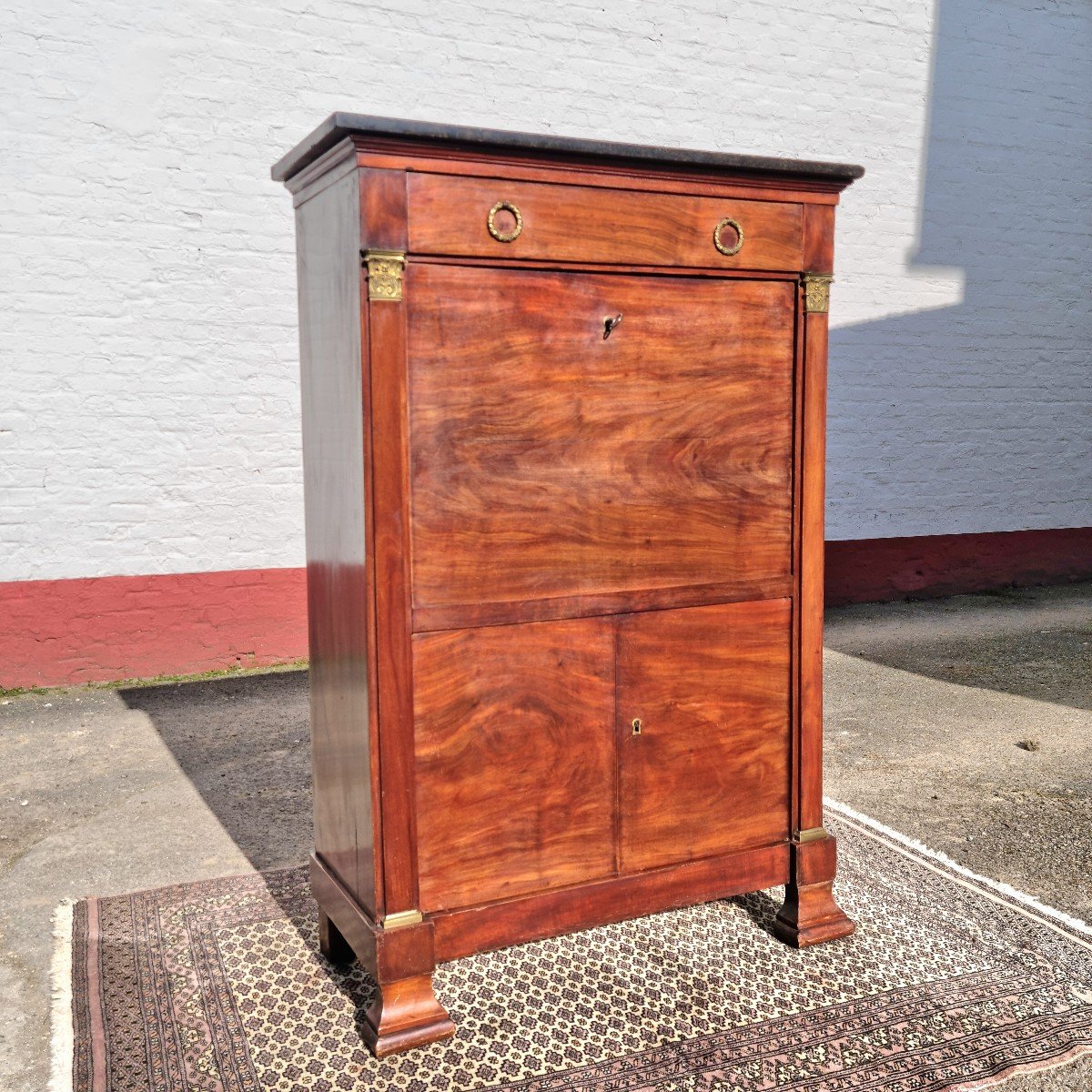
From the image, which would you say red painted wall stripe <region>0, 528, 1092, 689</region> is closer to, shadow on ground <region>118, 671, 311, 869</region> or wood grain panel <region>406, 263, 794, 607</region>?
shadow on ground <region>118, 671, 311, 869</region>

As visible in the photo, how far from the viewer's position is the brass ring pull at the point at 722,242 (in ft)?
7.76

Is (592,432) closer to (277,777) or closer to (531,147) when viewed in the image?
(531,147)

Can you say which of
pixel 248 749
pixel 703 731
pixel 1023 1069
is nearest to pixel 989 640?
pixel 248 749

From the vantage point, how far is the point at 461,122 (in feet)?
18.1

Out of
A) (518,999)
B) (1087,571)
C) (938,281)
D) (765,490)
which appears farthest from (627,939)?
(1087,571)

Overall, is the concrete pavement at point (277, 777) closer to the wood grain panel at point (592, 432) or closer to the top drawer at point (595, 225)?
the wood grain panel at point (592, 432)

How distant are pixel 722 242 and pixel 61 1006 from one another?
84.4 inches

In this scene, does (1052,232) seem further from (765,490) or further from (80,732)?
(80,732)

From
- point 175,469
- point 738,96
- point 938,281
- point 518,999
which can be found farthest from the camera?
point 938,281

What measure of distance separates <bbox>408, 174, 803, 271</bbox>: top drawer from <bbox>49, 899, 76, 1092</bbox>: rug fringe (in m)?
1.69

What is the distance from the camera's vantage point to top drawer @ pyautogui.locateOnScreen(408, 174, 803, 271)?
82.2 inches

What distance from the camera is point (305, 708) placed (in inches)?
188

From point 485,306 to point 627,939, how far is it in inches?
59.1

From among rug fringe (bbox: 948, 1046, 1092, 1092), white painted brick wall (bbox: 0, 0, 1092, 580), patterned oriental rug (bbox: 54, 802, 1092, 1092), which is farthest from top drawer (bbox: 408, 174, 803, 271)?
white painted brick wall (bbox: 0, 0, 1092, 580)
